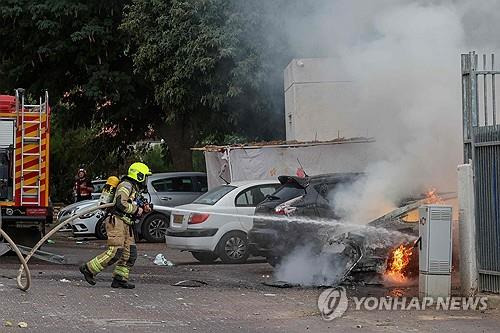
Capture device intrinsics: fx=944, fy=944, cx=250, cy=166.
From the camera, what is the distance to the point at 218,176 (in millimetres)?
20094

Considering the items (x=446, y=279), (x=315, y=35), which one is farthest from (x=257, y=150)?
(x=446, y=279)

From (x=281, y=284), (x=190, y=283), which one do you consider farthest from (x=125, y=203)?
(x=281, y=284)

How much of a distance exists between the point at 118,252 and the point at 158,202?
854cm

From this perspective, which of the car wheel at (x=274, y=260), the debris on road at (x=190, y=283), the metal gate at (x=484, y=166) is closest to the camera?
the metal gate at (x=484, y=166)

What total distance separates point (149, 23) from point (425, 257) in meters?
13.6

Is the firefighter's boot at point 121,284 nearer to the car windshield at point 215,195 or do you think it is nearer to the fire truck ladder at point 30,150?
the car windshield at point 215,195

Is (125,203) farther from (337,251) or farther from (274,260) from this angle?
(337,251)

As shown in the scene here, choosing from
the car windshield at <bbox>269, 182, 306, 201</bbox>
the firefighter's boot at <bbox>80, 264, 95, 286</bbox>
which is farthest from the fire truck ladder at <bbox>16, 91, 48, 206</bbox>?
the car windshield at <bbox>269, 182, 306, 201</bbox>

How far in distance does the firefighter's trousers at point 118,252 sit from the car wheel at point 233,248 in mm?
3421

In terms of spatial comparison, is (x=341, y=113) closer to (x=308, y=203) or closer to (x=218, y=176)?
(x=218, y=176)

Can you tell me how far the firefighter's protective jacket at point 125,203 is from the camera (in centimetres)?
1192

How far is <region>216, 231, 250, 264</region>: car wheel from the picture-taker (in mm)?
15352

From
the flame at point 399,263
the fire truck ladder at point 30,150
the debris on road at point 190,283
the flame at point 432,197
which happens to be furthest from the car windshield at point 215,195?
the flame at point 399,263

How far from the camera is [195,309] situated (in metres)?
10.4
